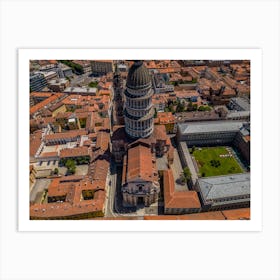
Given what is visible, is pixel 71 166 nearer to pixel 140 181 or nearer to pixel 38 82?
pixel 140 181

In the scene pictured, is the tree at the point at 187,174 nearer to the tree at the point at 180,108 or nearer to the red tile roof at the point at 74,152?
the red tile roof at the point at 74,152

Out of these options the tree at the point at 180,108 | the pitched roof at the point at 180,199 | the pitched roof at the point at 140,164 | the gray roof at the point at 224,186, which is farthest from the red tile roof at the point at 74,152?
the tree at the point at 180,108

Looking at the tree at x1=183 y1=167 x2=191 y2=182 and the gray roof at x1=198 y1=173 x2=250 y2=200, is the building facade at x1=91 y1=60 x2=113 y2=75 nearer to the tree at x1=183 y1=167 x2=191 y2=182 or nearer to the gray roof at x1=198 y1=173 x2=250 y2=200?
the tree at x1=183 y1=167 x2=191 y2=182

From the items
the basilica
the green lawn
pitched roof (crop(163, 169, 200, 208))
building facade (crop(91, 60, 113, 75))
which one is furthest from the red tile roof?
building facade (crop(91, 60, 113, 75))

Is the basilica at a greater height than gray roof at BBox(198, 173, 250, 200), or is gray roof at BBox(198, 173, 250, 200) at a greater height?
the basilica

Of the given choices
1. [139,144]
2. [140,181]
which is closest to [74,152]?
[139,144]

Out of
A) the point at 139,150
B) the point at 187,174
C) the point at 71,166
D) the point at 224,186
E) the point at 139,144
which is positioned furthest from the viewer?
the point at 71,166

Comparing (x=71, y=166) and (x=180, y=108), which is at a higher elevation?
(x=180, y=108)

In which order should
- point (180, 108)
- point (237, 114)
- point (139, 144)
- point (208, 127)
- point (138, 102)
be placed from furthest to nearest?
1. point (180, 108)
2. point (237, 114)
3. point (208, 127)
4. point (139, 144)
5. point (138, 102)
